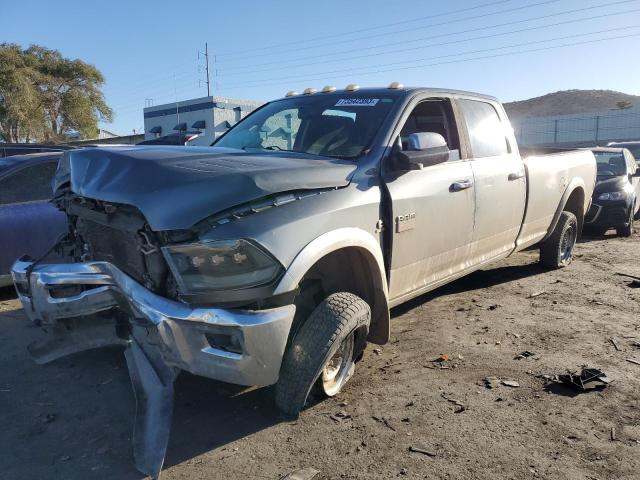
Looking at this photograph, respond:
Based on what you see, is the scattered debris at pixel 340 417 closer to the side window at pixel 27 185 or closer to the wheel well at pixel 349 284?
the wheel well at pixel 349 284

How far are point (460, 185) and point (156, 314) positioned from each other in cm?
263

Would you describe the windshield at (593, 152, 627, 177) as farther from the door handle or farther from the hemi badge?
the hemi badge

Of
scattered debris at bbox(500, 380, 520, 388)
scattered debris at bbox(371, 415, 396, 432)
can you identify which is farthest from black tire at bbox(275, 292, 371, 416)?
scattered debris at bbox(500, 380, 520, 388)

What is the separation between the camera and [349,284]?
3.57 m

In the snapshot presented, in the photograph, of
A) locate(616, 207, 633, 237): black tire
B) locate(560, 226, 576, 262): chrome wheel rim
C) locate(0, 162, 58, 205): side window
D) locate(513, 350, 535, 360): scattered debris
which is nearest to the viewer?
locate(513, 350, 535, 360): scattered debris

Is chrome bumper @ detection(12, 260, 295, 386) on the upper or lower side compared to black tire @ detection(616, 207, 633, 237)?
upper

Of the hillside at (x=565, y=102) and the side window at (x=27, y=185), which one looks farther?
the hillside at (x=565, y=102)

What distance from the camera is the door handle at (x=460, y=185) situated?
419cm

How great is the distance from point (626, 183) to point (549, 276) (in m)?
4.45

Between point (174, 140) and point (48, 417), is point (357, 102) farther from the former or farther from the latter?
point (174, 140)

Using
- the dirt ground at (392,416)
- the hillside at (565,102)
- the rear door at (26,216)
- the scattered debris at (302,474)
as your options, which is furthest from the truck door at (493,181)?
the hillside at (565,102)

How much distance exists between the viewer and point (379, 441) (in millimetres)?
2941

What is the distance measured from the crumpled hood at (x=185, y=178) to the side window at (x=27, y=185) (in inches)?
98.7

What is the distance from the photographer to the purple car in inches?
211
